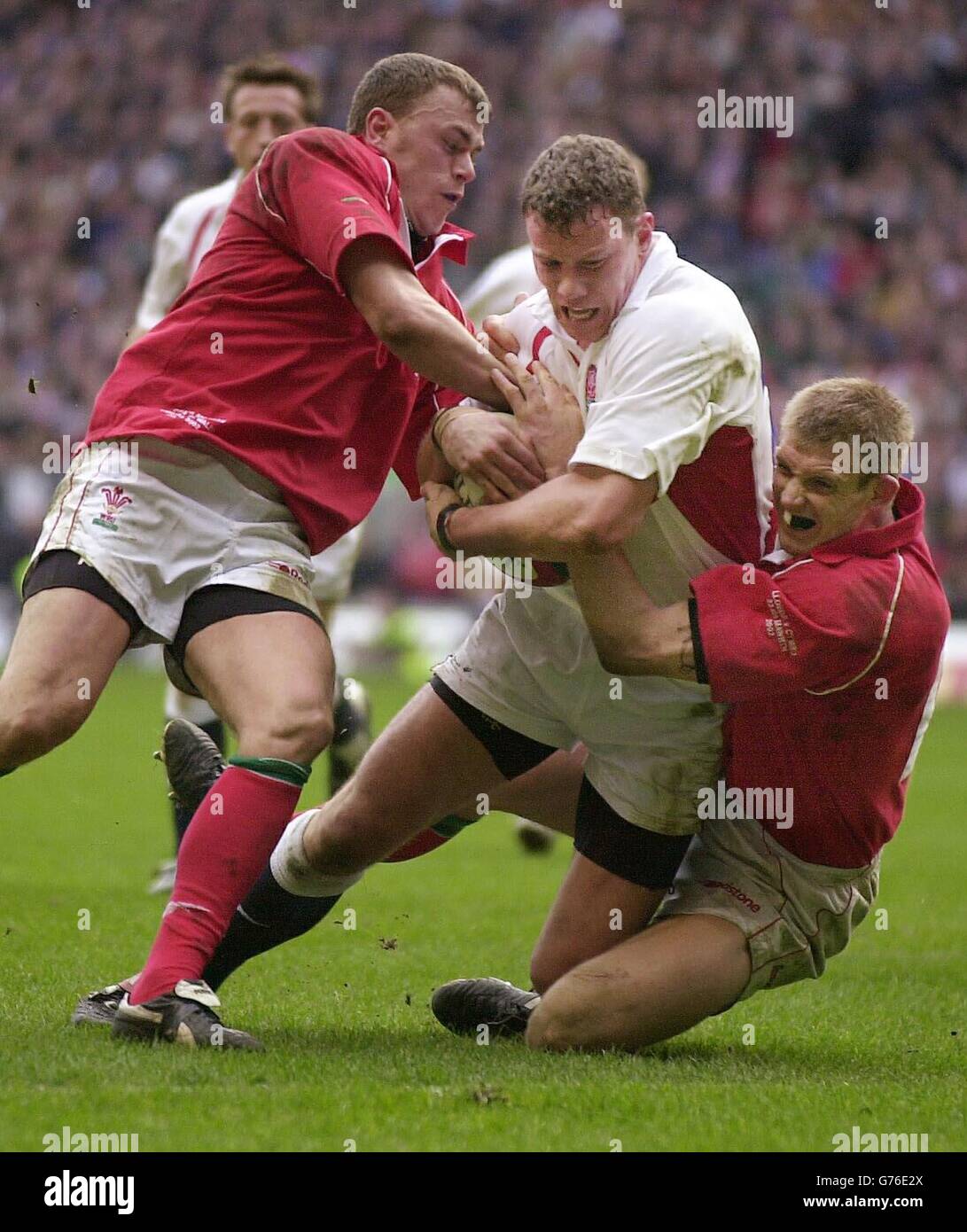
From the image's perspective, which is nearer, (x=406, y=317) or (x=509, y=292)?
(x=406, y=317)

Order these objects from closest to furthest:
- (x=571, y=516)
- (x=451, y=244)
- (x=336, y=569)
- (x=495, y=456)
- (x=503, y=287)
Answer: (x=571, y=516), (x=495, y=456), (x=451, y=244), (x=336, y=569), (x=503, y=287)

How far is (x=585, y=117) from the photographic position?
19172 mm

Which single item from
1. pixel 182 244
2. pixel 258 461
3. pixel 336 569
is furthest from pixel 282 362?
pixel 182 244

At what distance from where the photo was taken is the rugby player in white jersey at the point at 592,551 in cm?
376

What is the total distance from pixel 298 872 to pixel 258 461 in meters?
0.96

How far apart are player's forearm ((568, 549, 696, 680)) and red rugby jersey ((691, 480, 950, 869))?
58 millimetres

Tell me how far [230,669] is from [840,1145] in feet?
5.15

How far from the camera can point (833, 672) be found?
12.8 ft

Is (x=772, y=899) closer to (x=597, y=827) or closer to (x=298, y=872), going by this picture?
(x=597, y=827)

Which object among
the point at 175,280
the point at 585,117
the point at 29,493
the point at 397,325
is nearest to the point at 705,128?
the point at 585,117

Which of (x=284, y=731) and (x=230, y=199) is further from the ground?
(x=230, y=199)

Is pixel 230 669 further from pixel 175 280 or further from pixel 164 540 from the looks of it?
pixel 175 280

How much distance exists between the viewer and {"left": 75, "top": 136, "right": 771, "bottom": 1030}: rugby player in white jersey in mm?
3756

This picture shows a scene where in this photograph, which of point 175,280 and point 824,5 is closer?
point 175,280
